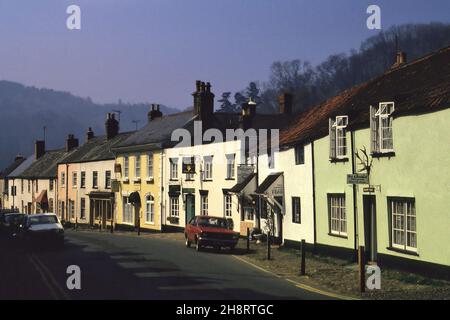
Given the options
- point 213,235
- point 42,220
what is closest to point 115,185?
point 42,220

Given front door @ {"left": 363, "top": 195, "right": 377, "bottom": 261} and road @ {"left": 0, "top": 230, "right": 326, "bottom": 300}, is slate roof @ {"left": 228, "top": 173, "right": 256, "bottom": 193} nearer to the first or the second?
road @ {"left": 0, "top": 230, "right": 326, "bottom": 300}

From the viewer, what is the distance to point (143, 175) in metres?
44.8

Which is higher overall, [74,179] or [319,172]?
[74,179]

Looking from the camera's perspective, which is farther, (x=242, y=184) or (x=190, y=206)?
(x=190, y=206)

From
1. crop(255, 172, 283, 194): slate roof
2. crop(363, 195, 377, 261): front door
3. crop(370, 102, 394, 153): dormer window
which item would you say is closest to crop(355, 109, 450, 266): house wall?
crop(370, 102, 394, 153): dormer window

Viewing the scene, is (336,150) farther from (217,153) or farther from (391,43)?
(391,43)

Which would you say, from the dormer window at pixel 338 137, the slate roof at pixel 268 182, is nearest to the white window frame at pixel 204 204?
the slate roof at pixel 268 182

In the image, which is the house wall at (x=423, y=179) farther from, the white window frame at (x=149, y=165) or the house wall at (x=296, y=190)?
the white window frame at (x=149, y=165)

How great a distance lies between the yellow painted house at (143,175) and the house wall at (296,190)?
50.1ft

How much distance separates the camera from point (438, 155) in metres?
16.6

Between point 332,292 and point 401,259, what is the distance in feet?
16.2

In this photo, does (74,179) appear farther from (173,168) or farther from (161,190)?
(173,168)

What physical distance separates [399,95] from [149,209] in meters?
28.1
